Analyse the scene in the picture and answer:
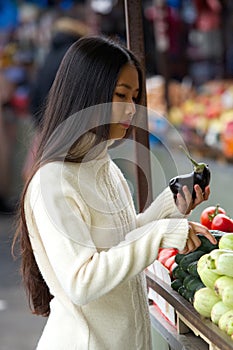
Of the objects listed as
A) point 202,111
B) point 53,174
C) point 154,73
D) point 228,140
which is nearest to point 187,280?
point 53,174

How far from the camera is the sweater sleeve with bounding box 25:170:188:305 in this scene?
177cm

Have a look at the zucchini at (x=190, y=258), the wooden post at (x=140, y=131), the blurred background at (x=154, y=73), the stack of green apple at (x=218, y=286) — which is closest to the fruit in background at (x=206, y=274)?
the stack of green apple at (x=218, y=286)

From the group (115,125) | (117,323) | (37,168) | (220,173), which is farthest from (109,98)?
(220,173)

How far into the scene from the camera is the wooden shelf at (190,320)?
5.83 ft

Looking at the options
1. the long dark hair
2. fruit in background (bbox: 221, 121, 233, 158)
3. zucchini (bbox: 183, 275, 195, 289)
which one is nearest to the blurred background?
fruit in background (bbox: 221, 121, 233, 158)

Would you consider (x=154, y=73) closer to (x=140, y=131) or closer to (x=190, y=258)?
(x=140, y=131)

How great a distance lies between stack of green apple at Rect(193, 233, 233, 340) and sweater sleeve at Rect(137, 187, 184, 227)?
0.13 metres

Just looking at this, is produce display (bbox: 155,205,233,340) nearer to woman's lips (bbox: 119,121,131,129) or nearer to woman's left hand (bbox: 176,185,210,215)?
woman's left hand (bbox: 176,185,210,215)

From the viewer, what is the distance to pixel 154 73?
825 centimetres

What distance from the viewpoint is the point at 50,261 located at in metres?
1.85

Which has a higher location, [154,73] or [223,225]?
[223,225]

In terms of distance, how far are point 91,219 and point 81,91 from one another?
0.96 ft

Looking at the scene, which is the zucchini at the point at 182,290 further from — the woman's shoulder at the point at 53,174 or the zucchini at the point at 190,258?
the woman's shoulder at the point at 53,174

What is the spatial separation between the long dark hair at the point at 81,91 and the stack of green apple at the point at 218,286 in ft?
1.28
